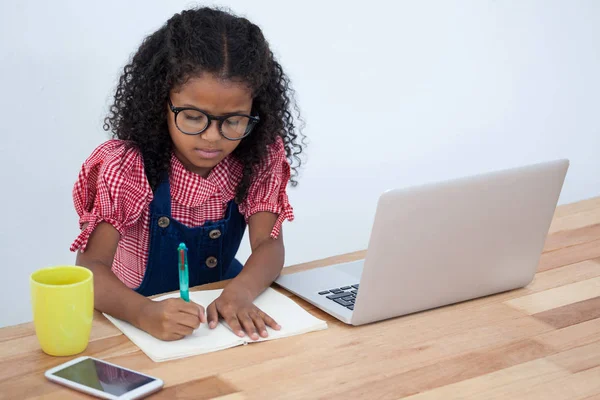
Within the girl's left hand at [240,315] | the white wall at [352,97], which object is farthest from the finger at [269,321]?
the white wall at [352,97]

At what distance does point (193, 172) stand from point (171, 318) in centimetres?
52

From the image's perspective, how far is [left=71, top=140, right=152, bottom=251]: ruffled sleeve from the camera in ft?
4.87

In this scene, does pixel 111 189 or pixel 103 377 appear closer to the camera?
pixel 103 377

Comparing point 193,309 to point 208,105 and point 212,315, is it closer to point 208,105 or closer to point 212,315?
point 212,315

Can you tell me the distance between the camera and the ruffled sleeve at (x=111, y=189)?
1.48m

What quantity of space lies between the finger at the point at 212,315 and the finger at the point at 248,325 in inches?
1.5

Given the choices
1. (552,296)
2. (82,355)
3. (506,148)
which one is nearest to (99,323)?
(82,355)

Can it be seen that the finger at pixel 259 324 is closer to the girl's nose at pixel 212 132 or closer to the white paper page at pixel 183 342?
the white paper page at pixel 183 342

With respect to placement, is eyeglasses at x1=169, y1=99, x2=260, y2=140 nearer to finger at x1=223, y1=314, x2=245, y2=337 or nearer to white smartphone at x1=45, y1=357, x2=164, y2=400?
finger at x1=223, y1=314, x2=245, y2=337

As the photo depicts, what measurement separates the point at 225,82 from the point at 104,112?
44.1 inches

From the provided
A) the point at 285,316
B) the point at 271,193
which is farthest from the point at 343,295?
the point at 271,193

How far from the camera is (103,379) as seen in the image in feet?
3.59

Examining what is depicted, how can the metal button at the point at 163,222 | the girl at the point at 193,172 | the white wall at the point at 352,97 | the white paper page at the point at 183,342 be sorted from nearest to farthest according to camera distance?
the white paper page at the point at 183,342 < the girl at the point at 193,172 < the metal button at the point at 163,222 < the white wall at the point at 352,97

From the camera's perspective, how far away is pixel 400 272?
1293 mm
